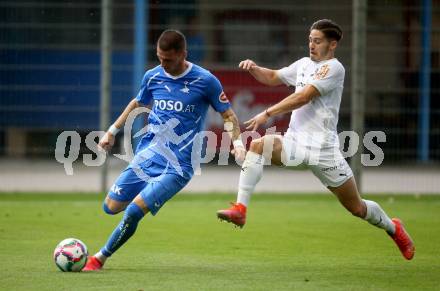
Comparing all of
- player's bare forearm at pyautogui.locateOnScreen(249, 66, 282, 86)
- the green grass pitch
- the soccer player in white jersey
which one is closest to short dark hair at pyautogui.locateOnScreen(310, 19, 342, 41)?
the soccer player in white jersey

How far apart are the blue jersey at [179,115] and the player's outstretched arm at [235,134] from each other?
83 mm

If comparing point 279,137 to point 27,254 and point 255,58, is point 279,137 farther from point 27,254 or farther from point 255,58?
point 255,58

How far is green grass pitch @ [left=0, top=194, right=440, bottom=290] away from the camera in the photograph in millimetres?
8805

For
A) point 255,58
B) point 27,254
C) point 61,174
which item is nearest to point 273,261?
point 27,254

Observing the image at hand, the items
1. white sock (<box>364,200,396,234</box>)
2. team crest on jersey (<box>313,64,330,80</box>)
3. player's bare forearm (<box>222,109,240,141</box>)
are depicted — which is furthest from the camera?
white sock (<box>364,200,396,234</box>)

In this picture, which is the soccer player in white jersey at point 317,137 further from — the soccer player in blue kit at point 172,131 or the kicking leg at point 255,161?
the soccer player in blue kit at point 172,131

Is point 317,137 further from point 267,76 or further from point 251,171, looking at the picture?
point 267,76

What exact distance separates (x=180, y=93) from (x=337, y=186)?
5.64 ft

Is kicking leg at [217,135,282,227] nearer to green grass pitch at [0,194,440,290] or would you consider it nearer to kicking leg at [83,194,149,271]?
green grass pitch at [0,194,440,290]

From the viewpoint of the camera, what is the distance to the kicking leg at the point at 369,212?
392 inches

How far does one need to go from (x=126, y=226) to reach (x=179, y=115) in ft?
3.75

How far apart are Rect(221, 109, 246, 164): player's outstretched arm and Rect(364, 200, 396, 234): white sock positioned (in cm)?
146

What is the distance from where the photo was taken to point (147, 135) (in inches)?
387

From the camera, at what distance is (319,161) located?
9891 mm
